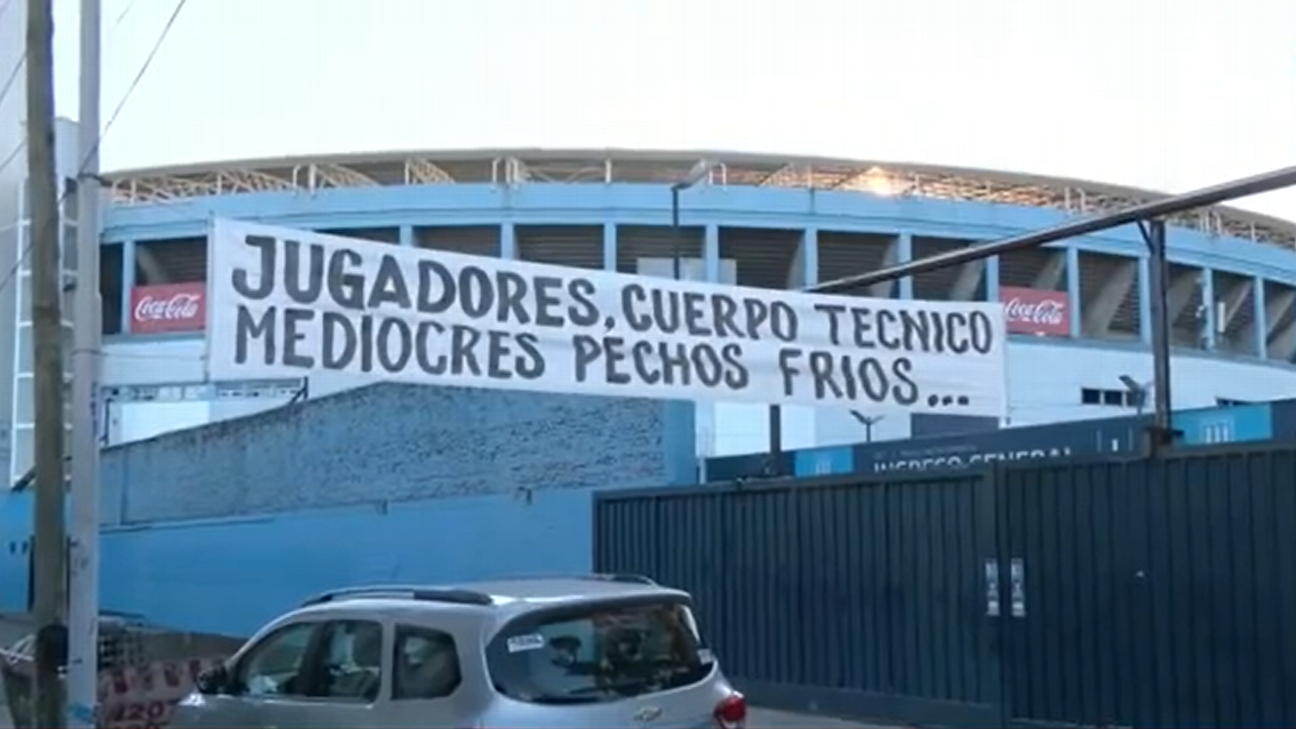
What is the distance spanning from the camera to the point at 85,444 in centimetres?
1198

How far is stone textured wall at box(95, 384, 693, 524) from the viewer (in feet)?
63.6

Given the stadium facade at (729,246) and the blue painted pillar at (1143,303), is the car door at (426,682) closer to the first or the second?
the stadium facade at (729,246)

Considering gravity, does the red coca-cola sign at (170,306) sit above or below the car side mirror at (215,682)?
above

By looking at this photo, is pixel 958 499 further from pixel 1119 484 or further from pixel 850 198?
pixel 850 198

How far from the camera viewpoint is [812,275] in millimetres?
53375

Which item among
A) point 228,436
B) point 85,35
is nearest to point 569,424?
point 85,35

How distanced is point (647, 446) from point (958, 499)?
245 inches

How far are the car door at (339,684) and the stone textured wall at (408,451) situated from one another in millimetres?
10570

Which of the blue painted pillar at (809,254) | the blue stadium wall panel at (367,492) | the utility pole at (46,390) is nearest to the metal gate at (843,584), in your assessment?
the blue stadium wall panel at (367,492)

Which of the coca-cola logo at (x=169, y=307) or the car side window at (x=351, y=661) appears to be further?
the coca-cola logo at (x=169, y=307)

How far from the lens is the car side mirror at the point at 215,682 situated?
8852 mm

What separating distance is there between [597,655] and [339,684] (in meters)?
1.37

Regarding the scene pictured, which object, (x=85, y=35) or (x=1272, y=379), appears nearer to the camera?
(x=85, y=35)

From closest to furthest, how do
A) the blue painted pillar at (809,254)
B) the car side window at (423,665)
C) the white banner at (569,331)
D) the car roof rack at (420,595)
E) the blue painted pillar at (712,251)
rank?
the car side window at (423,665)
the car roof rack at (420,595)
the white banner at (569,331)
the blue painted pillar at (712,251)
the blue painted pillar at (809,254)
